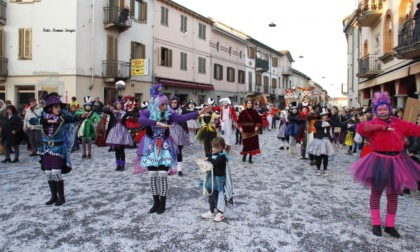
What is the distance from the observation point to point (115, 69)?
70.7 ft

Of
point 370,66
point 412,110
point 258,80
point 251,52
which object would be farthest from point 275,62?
point 412,110

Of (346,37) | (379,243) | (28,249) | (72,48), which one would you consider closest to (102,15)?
(72,48)

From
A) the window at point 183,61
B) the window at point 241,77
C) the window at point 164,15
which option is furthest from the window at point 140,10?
the window at point 241,77

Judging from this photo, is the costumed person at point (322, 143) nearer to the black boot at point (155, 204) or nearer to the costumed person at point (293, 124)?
the costumed person at point (293, 124)

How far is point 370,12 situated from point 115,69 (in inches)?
618

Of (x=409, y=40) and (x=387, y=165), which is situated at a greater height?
(x=409, y=40)

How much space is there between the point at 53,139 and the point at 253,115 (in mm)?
6254

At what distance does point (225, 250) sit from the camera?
13.4 feet

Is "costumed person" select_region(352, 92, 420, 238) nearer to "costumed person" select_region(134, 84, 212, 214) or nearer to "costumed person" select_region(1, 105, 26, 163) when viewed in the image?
"costumed person" select_region(134, 84, 212, 214)

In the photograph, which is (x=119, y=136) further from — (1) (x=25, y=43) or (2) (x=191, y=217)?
(1) (x=25, y=43)

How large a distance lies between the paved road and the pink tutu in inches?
28.1

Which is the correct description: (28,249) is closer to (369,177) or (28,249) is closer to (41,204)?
(41,204)

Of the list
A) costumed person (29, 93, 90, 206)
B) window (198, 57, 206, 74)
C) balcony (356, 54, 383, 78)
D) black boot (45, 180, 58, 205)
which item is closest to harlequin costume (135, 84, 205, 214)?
costumed person (29, 93, 90, 206)

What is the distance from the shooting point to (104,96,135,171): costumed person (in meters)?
8.72
